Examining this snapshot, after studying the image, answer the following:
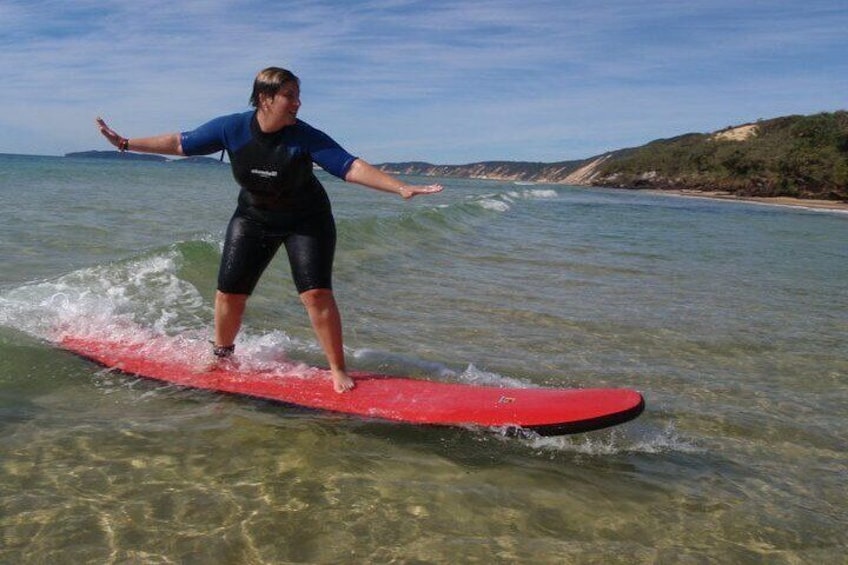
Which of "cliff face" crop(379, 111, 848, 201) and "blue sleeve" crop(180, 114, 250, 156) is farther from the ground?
"cliff face" crop(379, 111, 848, 201)

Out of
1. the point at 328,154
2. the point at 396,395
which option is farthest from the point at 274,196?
the point at 396,395

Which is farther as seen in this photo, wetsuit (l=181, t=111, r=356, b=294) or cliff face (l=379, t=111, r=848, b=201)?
cliff face (l=379, t=111, r=848, b=201)

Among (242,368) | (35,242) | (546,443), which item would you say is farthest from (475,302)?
(35,242)

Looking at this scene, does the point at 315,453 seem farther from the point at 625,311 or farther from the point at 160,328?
the point at 625,311

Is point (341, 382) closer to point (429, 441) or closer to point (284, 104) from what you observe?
point (429, 441)

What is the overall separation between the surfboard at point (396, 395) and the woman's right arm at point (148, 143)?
1.64 m

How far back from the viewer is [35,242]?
11.9 meters

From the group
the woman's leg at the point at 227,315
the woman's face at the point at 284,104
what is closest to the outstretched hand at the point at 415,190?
the woman's face at the point at 284,104

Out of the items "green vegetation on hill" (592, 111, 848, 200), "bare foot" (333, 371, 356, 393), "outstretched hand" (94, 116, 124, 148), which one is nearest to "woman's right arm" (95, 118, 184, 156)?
"outstretched hand" (94, 116, 124, 148)

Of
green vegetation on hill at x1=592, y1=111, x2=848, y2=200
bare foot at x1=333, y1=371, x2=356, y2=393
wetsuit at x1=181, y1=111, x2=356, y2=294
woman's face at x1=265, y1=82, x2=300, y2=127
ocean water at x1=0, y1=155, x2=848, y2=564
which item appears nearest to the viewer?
ocean water at x1=0, y1=155, x2=848, y2=564

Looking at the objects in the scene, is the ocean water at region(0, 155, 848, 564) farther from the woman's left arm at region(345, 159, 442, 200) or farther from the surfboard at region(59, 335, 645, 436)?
the woman's left arm at region(345, 159, 442, 200)

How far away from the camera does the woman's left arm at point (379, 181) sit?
4.34 m

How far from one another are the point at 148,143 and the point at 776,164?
8612 centimetres

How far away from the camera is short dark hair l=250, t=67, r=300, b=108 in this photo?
175 inches
